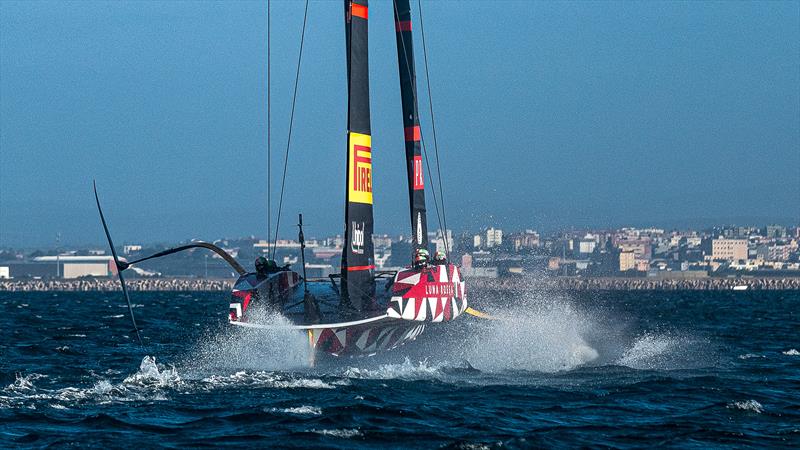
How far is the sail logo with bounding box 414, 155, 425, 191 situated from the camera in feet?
70.9

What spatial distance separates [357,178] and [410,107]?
188 inches

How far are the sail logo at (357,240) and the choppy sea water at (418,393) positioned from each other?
1.56 meters

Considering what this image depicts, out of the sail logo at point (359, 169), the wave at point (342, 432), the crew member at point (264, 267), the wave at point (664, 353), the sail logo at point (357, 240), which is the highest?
the sail logo at point (359, 169)

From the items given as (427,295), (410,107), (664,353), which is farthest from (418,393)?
(410,107)

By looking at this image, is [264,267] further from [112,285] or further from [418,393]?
[112,285]

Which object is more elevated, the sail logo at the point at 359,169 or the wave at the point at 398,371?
the sail logo at the point at 359,169

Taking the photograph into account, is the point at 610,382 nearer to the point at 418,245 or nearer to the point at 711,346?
the point at 418,245

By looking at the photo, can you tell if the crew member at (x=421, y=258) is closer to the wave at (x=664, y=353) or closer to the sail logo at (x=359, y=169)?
the sail logo at (x=359, y=169)

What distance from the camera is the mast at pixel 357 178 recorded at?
17500 mm

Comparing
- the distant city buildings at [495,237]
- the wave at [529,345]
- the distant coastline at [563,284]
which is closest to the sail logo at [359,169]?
the wave at [529,345]

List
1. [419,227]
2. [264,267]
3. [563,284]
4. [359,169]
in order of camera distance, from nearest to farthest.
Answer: [359,169], [264,267], [419,227], [563,284]

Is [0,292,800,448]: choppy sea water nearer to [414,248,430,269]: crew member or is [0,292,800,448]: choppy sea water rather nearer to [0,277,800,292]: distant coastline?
[414,248,430,269]: crew member

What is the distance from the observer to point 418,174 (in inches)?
855

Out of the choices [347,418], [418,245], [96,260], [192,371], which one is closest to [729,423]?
→ [347,418]
